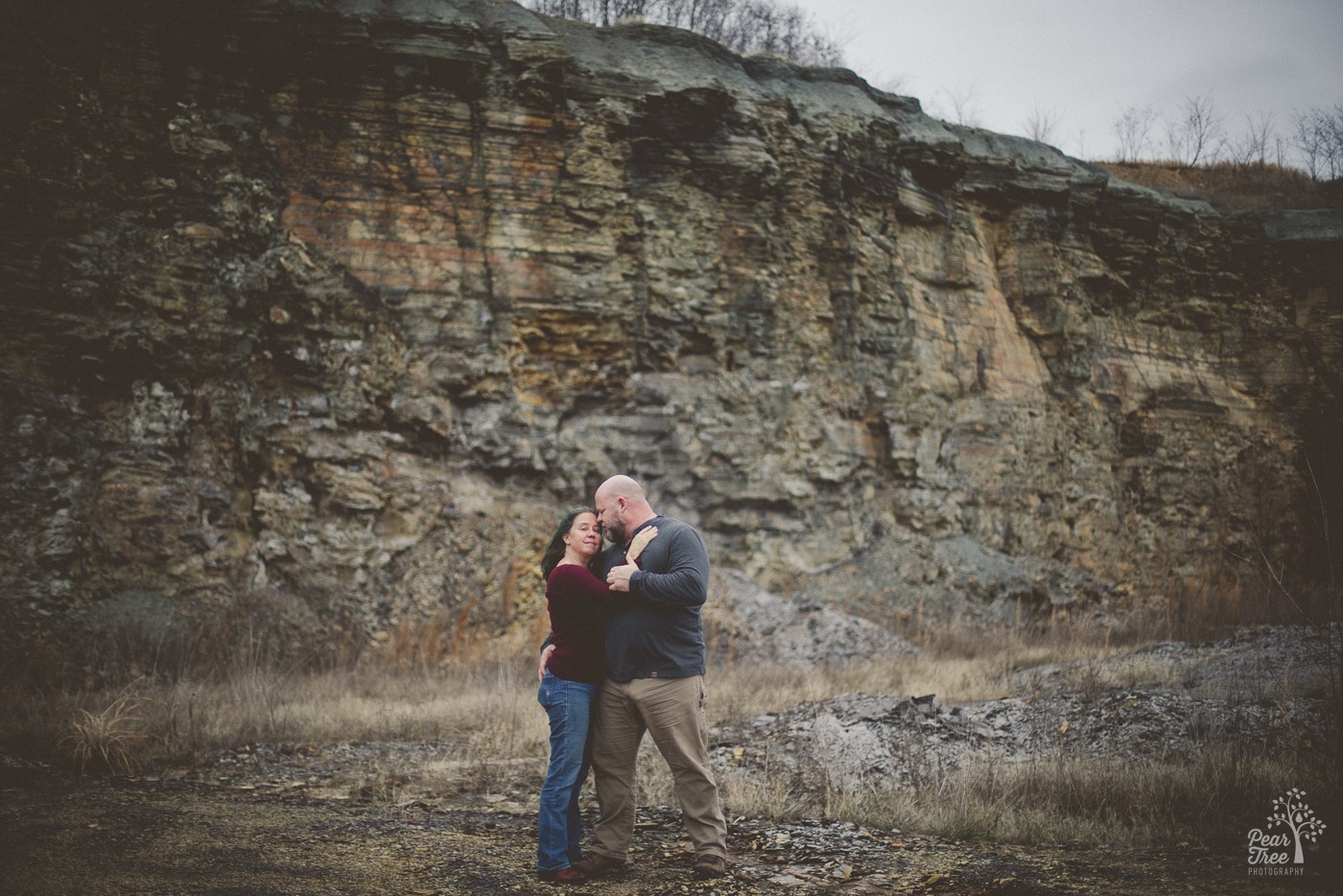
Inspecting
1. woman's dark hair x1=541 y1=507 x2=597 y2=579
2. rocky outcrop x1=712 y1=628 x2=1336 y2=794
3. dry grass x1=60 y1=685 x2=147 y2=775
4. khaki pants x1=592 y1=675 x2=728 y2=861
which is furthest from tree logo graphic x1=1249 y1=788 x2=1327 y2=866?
dry grass x1=60 y1=685 x2=147 y2=775

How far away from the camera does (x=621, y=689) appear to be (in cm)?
477

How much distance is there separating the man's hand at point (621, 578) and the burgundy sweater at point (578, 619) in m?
0.09

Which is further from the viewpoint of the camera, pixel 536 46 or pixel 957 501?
pixel 957 501

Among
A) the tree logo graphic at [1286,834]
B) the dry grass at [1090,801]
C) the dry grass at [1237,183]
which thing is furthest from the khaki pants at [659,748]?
the dry grass at [1237,183]

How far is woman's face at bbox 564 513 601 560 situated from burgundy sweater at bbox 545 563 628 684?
0.36ft

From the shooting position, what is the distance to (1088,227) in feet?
65.2

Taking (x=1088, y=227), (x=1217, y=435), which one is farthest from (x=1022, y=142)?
(x=1217, y=435)

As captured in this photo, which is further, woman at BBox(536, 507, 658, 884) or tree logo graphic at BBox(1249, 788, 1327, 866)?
tree logo graphic at BBox(1249, 788, 1327, 866)

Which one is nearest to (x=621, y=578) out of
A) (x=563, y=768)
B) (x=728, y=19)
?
(x=563, y=768)

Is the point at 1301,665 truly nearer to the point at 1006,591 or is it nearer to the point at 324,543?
the point at 1006,591

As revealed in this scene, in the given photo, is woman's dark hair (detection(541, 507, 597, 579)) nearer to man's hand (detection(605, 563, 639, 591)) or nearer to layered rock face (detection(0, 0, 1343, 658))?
man's hand (detection(605, 563, 639, 591))

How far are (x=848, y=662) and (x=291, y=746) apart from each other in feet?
23.7

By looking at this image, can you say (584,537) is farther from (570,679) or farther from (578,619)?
(570,679)

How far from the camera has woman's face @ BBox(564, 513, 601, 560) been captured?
4.92m
